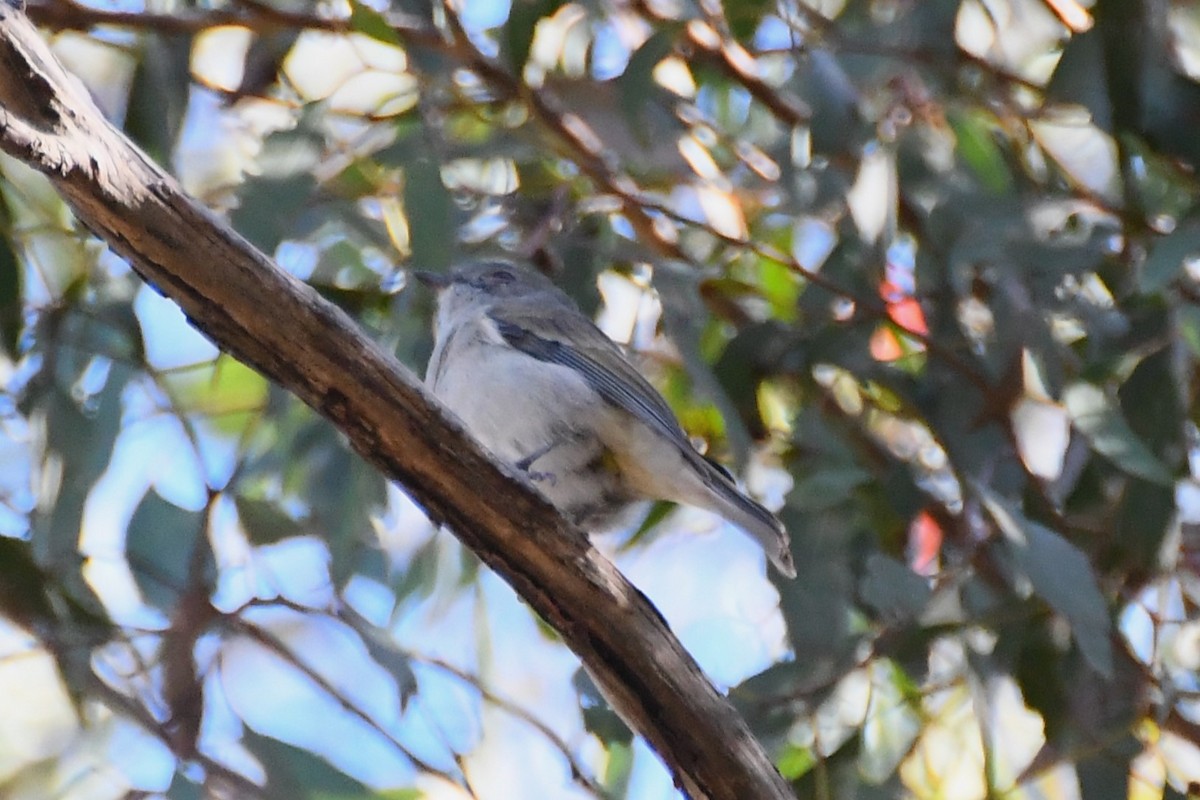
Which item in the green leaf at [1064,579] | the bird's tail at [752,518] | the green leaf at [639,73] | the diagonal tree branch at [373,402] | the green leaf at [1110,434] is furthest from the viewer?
the green leaf at [639,73]

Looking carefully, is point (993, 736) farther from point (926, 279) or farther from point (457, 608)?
point (457, 608)

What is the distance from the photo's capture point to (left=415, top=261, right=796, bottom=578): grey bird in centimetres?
265

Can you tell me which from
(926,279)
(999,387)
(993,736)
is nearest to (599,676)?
(993,736)

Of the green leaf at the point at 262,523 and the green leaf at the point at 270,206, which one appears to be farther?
the green leaf at the point at 262,523

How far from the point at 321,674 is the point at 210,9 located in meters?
1.32

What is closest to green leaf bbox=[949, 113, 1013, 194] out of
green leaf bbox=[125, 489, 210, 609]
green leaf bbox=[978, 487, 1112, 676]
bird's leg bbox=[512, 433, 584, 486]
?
green leaf bbox=[978, 487, 1112, 676]

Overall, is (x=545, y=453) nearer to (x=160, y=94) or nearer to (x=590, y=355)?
(x=590, y=355)

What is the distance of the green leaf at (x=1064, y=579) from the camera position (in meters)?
2.10

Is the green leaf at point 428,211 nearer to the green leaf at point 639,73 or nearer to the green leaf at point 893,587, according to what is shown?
the green leaf at point 639,73

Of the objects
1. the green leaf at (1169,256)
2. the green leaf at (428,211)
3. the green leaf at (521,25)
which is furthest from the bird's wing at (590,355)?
the green leaf at (1169,256)

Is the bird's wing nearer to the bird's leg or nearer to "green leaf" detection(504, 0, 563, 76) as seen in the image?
the bird's leg

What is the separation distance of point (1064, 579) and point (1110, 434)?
0.27 metres

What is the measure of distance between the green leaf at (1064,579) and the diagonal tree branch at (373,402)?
A: 50 centimetres

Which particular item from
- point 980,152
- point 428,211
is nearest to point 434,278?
point 428,211
